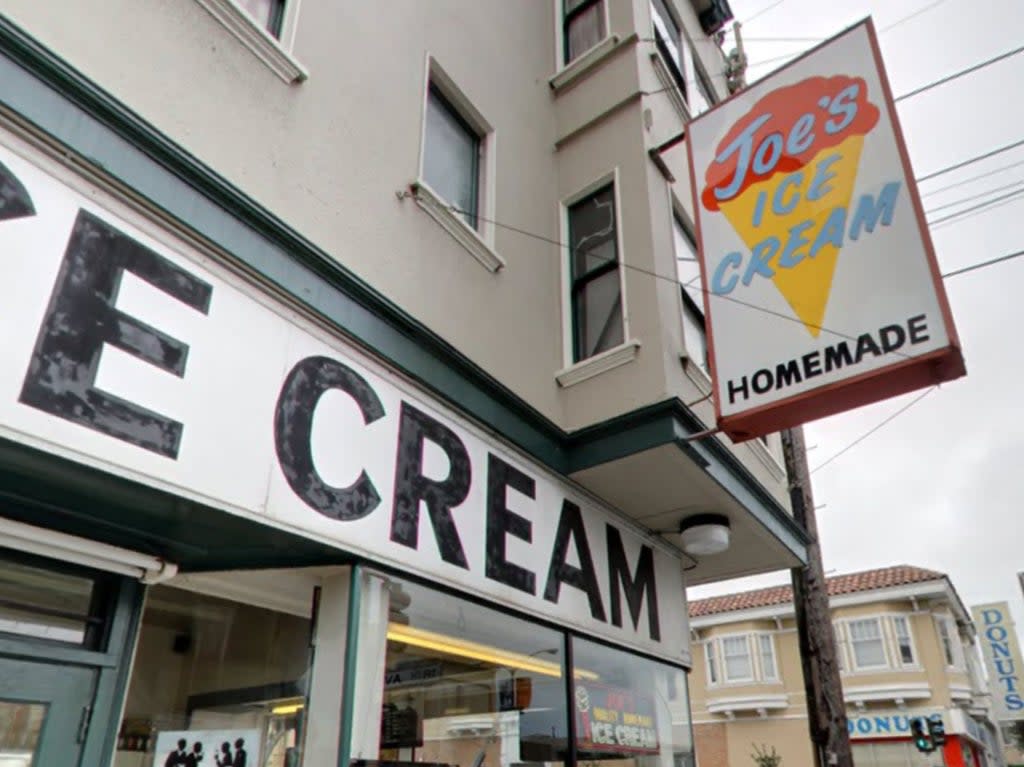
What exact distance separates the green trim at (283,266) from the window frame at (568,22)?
13.9 ft

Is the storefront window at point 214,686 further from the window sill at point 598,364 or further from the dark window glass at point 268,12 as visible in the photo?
the dark window glass at point 268,12

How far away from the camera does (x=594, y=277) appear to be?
6.68 meters

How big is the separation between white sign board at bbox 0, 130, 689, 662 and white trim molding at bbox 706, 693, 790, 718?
24.7m

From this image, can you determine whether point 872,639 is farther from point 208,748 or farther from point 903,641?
point 208,748

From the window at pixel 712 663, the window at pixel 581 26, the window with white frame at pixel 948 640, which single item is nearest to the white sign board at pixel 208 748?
the window at pixel 581 26

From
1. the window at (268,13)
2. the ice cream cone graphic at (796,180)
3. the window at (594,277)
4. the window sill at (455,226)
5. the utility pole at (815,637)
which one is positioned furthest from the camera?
the utility pole at (815,637)

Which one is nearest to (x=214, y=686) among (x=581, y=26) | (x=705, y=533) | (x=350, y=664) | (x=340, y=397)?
(x=350, y=664)

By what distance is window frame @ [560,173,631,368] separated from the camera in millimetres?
6234

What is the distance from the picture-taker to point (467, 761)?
180 inches

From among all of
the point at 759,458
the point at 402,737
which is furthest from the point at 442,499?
the point at 759,458

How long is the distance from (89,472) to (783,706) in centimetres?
2813

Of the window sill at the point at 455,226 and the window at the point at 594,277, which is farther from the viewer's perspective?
the window at the point at 594,277

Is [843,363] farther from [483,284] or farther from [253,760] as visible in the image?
[253,760]

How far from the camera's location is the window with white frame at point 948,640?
25.4 meters
